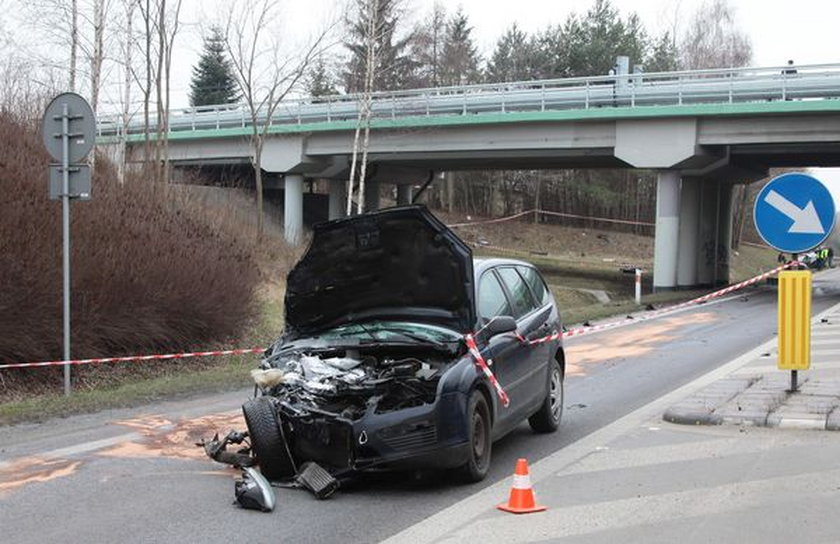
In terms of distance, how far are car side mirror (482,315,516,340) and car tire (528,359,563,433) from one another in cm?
157

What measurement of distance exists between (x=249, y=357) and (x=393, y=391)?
8.65 m

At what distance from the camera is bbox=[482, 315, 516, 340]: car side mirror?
260 inches

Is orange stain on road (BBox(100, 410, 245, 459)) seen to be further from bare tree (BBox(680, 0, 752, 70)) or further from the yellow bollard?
bare tree (BBox(680, 0, 752, 70))

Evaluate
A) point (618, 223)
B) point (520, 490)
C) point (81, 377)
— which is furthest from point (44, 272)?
point (618, 223)

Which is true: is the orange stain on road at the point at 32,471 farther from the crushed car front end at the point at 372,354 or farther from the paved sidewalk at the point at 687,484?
the paved sidewalk at the point at 687,484

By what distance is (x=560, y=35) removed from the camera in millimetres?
63375

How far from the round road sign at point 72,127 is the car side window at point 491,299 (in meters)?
5.39

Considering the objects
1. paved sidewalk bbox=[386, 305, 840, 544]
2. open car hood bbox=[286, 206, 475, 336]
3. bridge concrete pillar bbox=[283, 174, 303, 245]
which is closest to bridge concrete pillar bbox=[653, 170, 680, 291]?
bridge concrete pillar bbox=[283, 174, 303, 245]

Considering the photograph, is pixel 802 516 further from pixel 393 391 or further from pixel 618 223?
pixel 618 223

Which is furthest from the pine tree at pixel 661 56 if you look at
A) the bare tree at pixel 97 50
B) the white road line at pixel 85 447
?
the white road line at pixel 85 447

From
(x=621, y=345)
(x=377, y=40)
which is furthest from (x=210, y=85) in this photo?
(x=621, y=345)

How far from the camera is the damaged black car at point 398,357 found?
19.6ft

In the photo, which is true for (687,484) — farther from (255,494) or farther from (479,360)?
(255,494)

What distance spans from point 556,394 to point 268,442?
3365 mm
